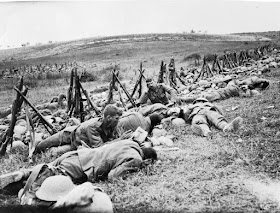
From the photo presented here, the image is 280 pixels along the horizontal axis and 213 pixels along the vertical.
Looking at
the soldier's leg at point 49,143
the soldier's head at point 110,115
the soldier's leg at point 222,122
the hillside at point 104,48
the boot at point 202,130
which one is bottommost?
the soldier's leg at point 49,143

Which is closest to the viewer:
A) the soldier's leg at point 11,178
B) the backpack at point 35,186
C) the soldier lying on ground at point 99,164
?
the backpack at point 35,186

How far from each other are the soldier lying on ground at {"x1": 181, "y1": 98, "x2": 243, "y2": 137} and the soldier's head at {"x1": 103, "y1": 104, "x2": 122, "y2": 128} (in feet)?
5.24

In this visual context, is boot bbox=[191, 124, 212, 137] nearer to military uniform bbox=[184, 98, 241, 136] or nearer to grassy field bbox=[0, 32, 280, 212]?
military uniform bbox=[184, 98, 241, 136]

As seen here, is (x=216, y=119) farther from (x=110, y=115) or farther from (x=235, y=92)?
(x=235, y=92)

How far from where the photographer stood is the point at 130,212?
3139 mm

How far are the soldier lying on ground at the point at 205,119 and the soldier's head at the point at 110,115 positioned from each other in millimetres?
1598

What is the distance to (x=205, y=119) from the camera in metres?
5.99

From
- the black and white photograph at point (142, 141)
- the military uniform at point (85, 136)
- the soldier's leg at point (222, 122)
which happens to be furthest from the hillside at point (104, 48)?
the soldier's leg at point (222, 122)

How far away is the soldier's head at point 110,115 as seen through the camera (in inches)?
182

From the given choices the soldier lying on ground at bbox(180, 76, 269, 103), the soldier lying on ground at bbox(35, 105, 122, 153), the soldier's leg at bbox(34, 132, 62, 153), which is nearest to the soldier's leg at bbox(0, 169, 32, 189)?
the soldier lying on ground at bbox(35, 105, 122, 153)

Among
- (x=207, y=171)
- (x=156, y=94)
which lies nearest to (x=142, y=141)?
(x=207, y=171)

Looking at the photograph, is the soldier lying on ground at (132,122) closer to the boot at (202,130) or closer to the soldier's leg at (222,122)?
the boot at (202,130)

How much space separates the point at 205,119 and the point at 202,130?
535 millimetres

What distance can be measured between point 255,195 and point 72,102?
18.1 feet
